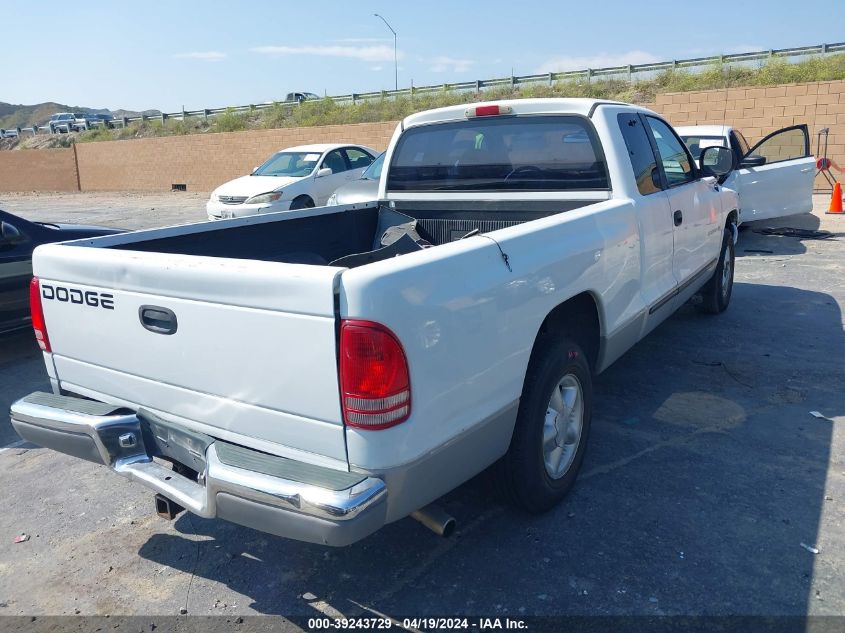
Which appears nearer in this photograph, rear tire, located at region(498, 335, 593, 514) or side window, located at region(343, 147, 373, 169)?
rear tire, located at region(498, 335, 593, 514)

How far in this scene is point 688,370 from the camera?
5.36 metres

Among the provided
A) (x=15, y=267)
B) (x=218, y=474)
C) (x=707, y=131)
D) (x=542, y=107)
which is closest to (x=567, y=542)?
(x=218, y=474)

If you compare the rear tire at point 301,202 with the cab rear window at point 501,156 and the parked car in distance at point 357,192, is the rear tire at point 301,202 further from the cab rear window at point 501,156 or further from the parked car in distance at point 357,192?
the cab rear window at point 501,156

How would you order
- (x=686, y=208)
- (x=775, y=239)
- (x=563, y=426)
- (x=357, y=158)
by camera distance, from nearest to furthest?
(x=563, y=426) → (x=686, y=208) → (x=775, y=239) → (x=357, y=158)

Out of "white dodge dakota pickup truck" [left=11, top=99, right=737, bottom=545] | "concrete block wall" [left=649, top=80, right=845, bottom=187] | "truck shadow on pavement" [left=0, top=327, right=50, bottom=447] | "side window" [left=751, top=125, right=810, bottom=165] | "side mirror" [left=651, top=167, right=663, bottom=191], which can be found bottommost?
"truck shadow on pavement" [left=0, top=327, right=50, bottom=447]

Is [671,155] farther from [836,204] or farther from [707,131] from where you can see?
[836,204]

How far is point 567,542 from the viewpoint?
10.5 feet

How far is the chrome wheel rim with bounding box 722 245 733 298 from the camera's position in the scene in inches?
258

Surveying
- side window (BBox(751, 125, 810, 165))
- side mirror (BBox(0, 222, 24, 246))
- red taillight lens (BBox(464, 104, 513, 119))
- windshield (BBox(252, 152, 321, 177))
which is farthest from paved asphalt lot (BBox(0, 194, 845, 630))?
windshield (BBox(252, 152, 321, 177))

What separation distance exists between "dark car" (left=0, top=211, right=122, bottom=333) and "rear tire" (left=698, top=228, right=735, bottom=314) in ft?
18.3

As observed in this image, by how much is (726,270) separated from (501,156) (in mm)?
3185

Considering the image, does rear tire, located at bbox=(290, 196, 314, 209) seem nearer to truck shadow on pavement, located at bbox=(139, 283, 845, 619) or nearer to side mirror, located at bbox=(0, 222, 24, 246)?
side mirror, located at bbox=(0, 222, 24, 246)

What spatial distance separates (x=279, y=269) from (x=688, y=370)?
3.95 meters

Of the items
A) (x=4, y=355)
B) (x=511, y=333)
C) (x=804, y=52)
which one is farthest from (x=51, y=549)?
(x=804, y=52)
